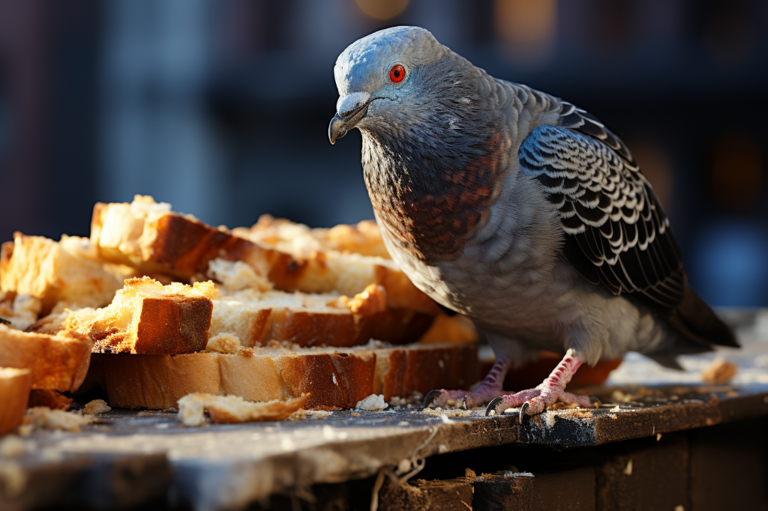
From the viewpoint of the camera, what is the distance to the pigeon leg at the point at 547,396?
2.32 metres

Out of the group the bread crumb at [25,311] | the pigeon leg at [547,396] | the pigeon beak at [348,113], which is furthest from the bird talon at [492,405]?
the bread crumb at [25,311]

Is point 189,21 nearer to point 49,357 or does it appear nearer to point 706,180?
point 706,180

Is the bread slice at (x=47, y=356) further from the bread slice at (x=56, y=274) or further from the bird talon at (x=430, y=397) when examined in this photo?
the bird talon at (x=430, y=397)

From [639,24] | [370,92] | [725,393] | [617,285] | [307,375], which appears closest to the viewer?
[307,375]

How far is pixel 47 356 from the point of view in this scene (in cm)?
184

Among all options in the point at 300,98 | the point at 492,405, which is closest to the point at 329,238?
the point at 492,405

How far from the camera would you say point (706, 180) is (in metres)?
14.8

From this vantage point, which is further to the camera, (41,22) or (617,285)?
(41,22)

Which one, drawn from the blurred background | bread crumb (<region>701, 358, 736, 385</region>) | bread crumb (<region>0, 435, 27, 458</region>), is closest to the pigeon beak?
bread crumb (<region>0, 435, 27, 458</region>)

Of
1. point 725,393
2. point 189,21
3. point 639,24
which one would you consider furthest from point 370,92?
point 189,21

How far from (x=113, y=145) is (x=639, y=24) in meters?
11.5

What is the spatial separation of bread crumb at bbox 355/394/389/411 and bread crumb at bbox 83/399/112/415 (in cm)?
80

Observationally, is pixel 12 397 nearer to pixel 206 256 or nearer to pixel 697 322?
pixel 206 256

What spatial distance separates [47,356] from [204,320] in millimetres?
477
